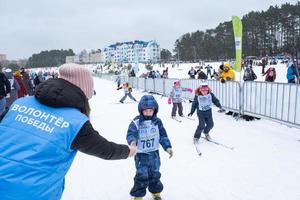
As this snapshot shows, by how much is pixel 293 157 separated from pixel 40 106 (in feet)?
18.5

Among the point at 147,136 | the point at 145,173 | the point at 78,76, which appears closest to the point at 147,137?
the point at 147,136

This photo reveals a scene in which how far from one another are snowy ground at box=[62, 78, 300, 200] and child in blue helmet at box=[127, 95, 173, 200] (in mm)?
530

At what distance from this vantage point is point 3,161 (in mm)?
1771

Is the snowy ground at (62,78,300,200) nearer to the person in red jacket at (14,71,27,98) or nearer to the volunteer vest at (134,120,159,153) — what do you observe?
the volunteer vest at (134,120,159,153)

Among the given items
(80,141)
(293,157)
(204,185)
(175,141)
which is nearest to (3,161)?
(80,141)

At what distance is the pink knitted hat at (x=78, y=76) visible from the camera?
2.09 metres

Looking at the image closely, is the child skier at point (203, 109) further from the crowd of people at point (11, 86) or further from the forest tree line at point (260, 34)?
the forest tree line at point (260, 34)

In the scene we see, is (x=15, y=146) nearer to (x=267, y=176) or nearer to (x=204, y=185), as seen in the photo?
(x=204, y=185)

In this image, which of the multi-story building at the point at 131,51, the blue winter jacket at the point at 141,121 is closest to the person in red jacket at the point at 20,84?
the blue winter jacket at the point at 141,121

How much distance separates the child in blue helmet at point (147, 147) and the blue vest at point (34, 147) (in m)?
2.28

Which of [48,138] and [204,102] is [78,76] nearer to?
[48,138]

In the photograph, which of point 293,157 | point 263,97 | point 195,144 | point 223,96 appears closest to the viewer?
point 293,157

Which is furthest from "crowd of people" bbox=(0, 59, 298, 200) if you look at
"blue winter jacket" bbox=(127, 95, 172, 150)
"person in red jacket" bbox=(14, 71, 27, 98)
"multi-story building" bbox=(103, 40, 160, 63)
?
"multi-story building" bbox=(103, 40, 160, 63)

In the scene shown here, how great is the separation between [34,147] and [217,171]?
4359 mm
